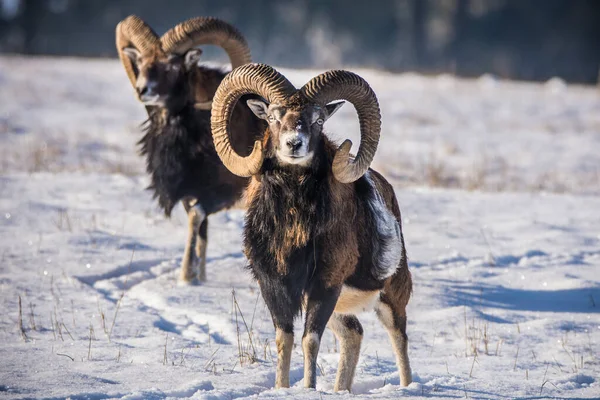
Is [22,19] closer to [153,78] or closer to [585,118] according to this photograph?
[585,118]

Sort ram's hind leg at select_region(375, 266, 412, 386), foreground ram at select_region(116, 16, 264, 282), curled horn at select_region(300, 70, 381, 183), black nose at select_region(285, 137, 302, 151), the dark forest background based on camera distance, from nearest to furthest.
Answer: black nose at select_region(285, 137, 302, 151) < curled horn at select_region(300, 70, 381, 183) < ram's hind leg at select_region(375, 266, 412, 386) < foreground ram at select_region(116, 16, 264, 282) < the dark forest background

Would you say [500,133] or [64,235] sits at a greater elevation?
[500,133]

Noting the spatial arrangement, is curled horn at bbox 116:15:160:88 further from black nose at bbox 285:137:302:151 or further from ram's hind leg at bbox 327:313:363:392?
ram's hind leg at bbox 327:313:363:392

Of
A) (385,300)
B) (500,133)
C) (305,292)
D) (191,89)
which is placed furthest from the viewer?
(500,133)

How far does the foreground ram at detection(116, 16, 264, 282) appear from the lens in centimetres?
1140

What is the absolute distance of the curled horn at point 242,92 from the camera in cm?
769

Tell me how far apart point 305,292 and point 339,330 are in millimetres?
853

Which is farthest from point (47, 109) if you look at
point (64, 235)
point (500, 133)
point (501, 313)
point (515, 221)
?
point (501, 313)

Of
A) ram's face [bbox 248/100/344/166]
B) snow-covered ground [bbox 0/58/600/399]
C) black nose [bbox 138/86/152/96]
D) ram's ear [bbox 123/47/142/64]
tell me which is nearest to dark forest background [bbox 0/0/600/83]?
snow-covered ground [bbox 0/58/600/399]

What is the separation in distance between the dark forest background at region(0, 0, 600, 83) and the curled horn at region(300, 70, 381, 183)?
47789mm

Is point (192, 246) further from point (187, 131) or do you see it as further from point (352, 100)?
point (352, 100)

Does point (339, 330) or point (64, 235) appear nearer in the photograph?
point (339, 330)

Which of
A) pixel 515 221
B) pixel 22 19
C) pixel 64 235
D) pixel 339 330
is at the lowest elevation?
pixel 339 330

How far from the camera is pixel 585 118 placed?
25.8m
